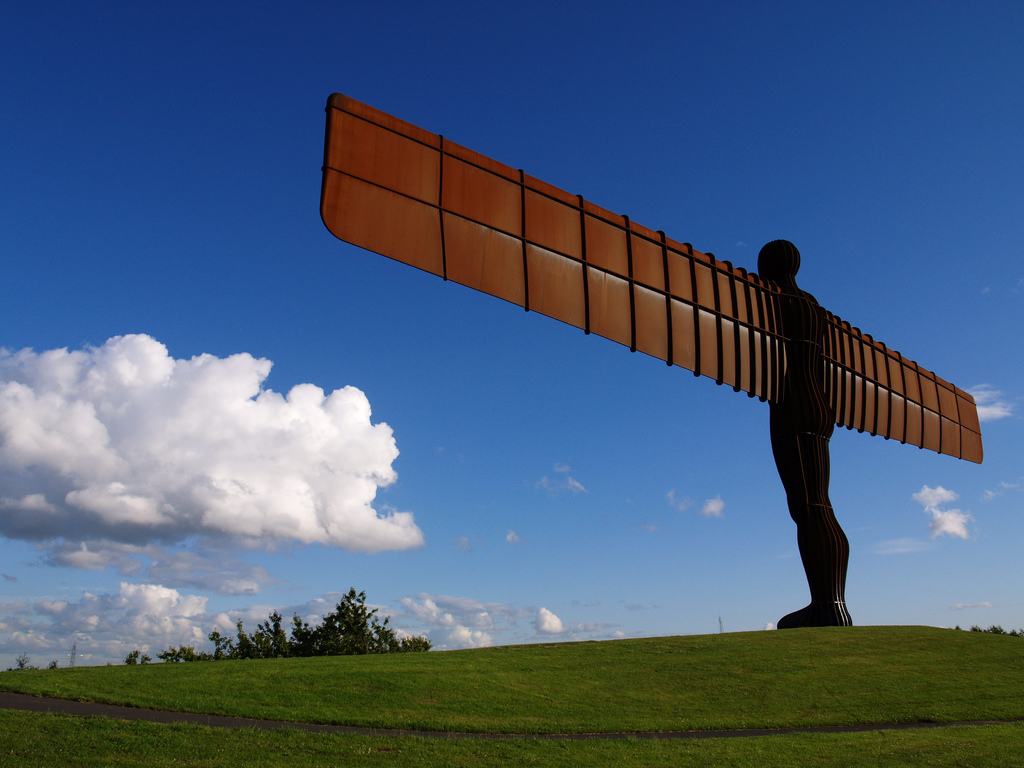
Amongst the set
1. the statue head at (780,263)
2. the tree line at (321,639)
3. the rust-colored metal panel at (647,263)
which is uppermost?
the statue head at (780,263)

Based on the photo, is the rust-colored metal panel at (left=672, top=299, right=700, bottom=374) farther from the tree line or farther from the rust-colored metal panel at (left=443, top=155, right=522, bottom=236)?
the tree line

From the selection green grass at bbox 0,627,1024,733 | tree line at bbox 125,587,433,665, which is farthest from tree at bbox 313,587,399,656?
green grass at bbox 0,627,1024,733

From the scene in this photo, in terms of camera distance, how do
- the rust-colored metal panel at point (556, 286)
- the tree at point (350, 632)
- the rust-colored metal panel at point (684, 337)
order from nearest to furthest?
the rust-colored metal panel at point (556, 286)
the rust-colored metal panel at point (684, 337)
the tree at point (350, 632)

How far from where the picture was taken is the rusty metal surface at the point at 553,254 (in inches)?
484

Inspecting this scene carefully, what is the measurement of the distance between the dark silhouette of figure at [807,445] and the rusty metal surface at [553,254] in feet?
2.06

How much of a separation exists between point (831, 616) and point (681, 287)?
32.0 ft

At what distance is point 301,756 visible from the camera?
920 cm

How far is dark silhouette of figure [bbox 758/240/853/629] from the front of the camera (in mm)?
19188

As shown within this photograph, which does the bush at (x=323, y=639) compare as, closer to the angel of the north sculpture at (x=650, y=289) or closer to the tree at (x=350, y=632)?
the tree at (x=350, y=632)

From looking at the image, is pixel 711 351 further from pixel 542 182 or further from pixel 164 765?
pixel 164 765

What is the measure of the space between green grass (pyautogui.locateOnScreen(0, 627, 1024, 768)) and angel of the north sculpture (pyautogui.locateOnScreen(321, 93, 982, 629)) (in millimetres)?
3334

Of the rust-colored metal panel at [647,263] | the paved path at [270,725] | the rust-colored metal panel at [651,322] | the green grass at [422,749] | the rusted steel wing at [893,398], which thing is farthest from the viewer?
the rusted steel wing at [893,398]

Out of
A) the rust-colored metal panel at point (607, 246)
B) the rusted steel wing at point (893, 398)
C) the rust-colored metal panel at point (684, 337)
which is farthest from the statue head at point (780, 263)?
the rust-colored metal panel at point (607, 246)

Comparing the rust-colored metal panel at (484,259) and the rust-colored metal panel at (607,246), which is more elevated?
the rust-colored metal panel at (607,246)
